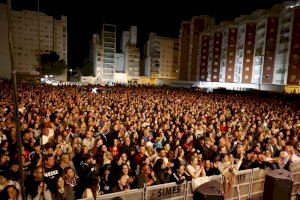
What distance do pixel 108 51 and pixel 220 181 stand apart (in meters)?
89.1

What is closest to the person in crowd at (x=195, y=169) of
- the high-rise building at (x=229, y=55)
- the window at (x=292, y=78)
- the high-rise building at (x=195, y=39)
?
the window at (x=292, y=78)

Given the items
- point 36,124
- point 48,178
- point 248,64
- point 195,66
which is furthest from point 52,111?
point 195,66

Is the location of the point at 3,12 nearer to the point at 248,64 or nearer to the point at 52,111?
the point at 248,64

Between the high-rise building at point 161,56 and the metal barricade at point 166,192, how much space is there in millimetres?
89910

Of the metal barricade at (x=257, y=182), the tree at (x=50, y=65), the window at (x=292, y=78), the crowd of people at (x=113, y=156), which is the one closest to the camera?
the crowd of people at (x=113, y=156)

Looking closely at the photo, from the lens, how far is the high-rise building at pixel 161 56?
311ft

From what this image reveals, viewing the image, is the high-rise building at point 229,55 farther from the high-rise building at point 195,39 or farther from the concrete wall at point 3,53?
the concrete wall at point 3,53

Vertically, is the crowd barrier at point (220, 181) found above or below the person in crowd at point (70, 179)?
below

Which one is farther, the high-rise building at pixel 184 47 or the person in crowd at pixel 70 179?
the high-rise building at pixel 184 47

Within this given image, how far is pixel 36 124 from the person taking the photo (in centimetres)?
852

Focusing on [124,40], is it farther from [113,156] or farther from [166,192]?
[166,192]

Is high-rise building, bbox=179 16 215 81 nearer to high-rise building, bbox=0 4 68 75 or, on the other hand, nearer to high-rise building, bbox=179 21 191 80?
high-rise building, bbox=179 21 191 80

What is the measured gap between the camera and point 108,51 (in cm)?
9181

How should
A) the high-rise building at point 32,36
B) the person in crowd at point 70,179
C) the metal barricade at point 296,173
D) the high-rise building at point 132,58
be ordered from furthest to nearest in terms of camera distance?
the high-rise building at point 132,58
the high-rise building at point 32,36
the metal barricade at point 296,173
the person in crowd at point 70,179
